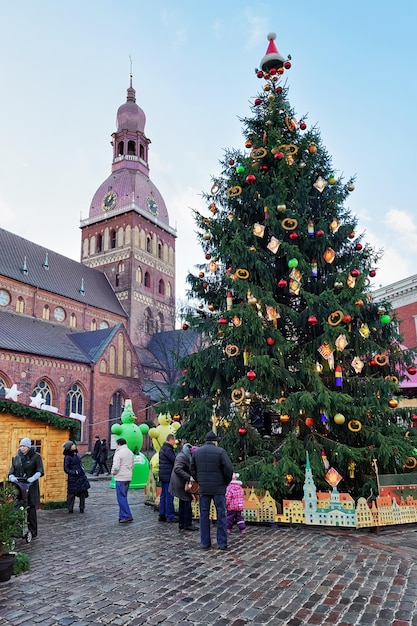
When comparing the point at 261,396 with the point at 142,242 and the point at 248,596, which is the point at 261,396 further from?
the point at 142,242

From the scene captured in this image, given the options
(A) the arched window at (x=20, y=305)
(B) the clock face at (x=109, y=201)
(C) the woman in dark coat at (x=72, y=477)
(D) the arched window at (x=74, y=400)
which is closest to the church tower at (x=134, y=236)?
(B) the clock face at (x=109, y=201)

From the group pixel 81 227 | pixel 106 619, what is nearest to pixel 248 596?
pixel 106 619

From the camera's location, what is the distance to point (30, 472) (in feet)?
25.1

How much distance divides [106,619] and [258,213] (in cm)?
877

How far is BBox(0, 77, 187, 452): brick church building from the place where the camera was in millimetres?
28516

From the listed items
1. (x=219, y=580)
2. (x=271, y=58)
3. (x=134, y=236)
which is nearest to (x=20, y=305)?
(x=134, y=236)

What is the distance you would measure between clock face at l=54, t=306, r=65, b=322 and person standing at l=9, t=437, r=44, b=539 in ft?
106

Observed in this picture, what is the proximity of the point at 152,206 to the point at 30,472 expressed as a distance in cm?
4762

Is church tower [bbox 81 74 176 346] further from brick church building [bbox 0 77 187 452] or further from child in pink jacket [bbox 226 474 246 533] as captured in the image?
child in pink jacket [bbox 226 474 246 533]

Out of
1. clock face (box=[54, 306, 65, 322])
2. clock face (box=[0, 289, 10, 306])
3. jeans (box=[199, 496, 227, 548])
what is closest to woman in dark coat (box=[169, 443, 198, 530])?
jeans (box=[199, 496, 227, 548])

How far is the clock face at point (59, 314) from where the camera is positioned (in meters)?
38.4

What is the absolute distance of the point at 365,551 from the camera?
632 cm

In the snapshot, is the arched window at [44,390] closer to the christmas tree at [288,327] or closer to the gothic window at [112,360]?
the gothic window at [112,360]

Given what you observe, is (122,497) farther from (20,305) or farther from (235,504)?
(20,305)
